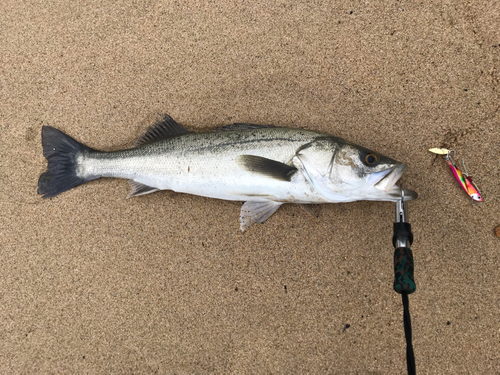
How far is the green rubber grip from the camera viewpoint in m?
1.59

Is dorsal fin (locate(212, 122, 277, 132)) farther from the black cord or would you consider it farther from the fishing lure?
the black cord

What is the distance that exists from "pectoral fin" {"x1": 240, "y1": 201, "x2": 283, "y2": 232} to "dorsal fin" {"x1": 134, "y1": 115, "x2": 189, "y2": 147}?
82 centimetres

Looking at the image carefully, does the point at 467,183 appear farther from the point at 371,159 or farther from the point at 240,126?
the point at 240,126

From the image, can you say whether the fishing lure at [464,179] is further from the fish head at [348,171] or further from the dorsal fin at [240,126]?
the dorsal fin at [240,126]

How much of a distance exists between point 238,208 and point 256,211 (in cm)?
21

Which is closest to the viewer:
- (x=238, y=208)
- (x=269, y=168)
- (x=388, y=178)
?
(x=388, y=178)

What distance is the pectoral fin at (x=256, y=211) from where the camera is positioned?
2434mm

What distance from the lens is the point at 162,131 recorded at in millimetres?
2598

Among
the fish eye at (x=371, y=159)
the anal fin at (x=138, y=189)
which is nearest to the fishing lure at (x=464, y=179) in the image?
the fish eye at (x=371, y=159)

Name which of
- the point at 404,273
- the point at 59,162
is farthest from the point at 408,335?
the point at 59,162

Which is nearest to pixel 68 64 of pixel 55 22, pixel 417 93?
pixel 55 22

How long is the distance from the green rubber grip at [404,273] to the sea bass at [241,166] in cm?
53

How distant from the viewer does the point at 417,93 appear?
8.34 ft

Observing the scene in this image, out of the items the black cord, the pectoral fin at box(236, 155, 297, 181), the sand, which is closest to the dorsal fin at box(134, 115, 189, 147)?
Answer: the sand
